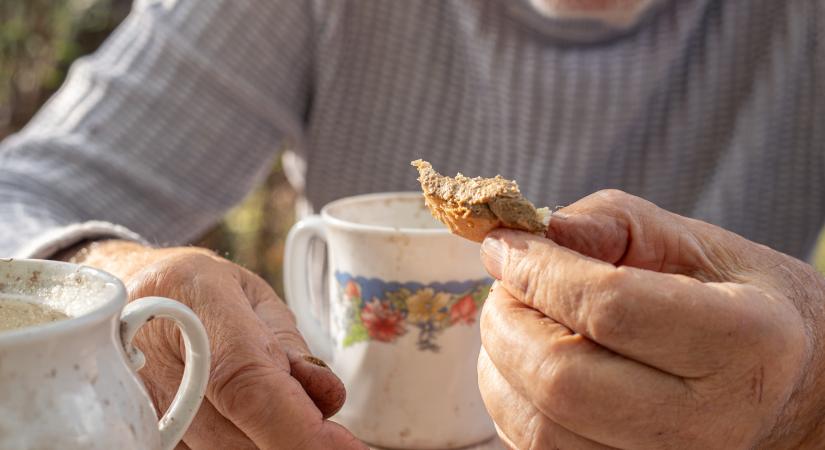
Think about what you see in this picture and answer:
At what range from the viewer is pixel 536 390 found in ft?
1.76

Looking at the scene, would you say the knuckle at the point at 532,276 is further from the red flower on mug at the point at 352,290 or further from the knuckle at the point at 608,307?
the red flower on mug at the point at 352,290

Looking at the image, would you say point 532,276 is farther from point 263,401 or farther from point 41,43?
point 41,43

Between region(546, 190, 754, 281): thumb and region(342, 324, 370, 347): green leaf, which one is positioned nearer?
region(546, 190, 754, 281): thumb

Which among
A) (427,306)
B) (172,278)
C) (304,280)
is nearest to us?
(172,278)

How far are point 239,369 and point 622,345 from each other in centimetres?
26

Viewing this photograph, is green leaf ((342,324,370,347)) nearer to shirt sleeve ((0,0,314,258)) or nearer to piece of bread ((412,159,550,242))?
piece of bread ((412,159,550,242))

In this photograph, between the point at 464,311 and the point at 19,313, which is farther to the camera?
the point at 464,311

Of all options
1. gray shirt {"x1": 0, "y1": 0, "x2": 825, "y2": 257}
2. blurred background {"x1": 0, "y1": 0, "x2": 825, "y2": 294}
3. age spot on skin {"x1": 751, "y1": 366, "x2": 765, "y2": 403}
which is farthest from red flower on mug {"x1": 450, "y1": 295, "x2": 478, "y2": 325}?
blurred background {"x1": 0, "y1": 0, "x2": 825, "y2": 294}

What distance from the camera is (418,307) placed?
2.44 feet

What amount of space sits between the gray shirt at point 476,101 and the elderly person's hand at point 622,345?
737 millimetres

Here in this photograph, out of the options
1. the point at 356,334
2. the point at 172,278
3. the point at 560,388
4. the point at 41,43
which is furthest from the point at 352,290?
the point at 41,43

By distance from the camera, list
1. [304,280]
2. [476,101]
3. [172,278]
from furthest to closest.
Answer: [476,101]
[304,280]
[172,278]

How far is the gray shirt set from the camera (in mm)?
1280

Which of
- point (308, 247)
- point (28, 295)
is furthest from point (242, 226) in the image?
point (28, 295)
